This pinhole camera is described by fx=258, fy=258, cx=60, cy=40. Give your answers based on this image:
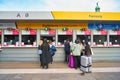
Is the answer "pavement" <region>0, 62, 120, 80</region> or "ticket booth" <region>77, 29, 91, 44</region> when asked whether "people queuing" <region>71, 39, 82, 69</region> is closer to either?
"pavement" <region>0, 62, 120, 80</region>

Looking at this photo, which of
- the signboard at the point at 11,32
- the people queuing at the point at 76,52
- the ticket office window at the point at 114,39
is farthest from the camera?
the ticket office window at the point at 114,39

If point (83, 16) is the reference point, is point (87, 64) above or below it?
below

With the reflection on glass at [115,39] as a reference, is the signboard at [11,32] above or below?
above

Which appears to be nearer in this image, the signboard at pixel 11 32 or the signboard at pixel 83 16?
the signboard at pixel 83 16

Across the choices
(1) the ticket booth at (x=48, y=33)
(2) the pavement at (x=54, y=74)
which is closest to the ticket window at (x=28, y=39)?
(1) the ticket booth at (x=48, y=33)

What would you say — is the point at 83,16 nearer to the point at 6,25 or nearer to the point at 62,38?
the point at 62,38

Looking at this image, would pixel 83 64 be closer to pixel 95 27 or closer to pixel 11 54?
pixel 95 27

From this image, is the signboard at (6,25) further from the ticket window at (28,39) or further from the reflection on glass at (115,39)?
the reflection on glass at (115,39)

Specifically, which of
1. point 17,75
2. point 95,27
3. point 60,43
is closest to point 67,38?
point 60,43

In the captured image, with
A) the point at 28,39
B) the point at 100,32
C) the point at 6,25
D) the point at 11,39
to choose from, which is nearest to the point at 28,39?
the point at 28,39

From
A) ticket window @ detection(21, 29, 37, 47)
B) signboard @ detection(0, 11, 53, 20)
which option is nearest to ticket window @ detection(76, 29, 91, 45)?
signboard @ detection(0, 11, 53, 20)

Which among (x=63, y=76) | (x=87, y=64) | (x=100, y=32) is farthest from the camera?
(x=100, y=32)

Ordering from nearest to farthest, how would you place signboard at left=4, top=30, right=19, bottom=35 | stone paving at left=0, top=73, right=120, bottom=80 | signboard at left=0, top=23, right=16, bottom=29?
1. stone paving at left=0, top=73, right=120, bottom=80
2. signboard at left=0, top=23, right=16, bottom=29
3. signboard at left=4, top=30, right=19, bottom=35

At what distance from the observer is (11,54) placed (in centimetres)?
1720
